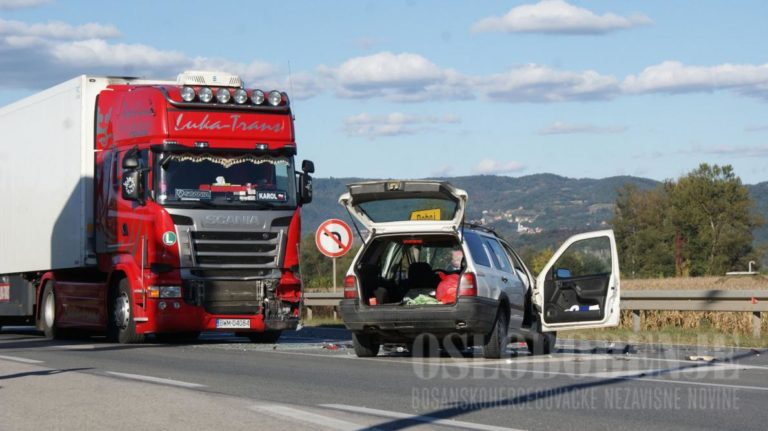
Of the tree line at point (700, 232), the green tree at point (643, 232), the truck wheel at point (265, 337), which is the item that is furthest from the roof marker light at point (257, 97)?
the green tree at point (643, 232)

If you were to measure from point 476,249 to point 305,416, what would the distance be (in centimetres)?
690

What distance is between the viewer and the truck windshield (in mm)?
19141

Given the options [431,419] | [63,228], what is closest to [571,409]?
[431,419]

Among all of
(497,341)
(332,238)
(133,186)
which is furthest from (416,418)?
(332,238)

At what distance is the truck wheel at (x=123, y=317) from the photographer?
1973cm

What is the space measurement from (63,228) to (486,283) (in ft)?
29.4

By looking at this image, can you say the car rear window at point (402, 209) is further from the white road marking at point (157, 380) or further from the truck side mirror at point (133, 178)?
the truck side mirror at point (133, 178)

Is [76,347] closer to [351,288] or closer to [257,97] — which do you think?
[257,97]

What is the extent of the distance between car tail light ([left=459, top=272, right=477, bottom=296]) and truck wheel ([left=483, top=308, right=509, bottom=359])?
0.66 meters

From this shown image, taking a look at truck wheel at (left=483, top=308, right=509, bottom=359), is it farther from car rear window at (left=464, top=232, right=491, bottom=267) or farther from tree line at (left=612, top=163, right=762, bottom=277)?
tree line at (left=612, top=163, right=762, bottom=277)

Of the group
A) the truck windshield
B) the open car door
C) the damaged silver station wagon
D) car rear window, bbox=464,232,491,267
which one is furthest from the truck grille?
the open car door

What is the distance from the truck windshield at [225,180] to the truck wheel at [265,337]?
255 centimetres

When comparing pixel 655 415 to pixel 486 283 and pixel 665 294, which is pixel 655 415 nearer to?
pixel 486 283

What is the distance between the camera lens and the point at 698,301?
22.7 metres
